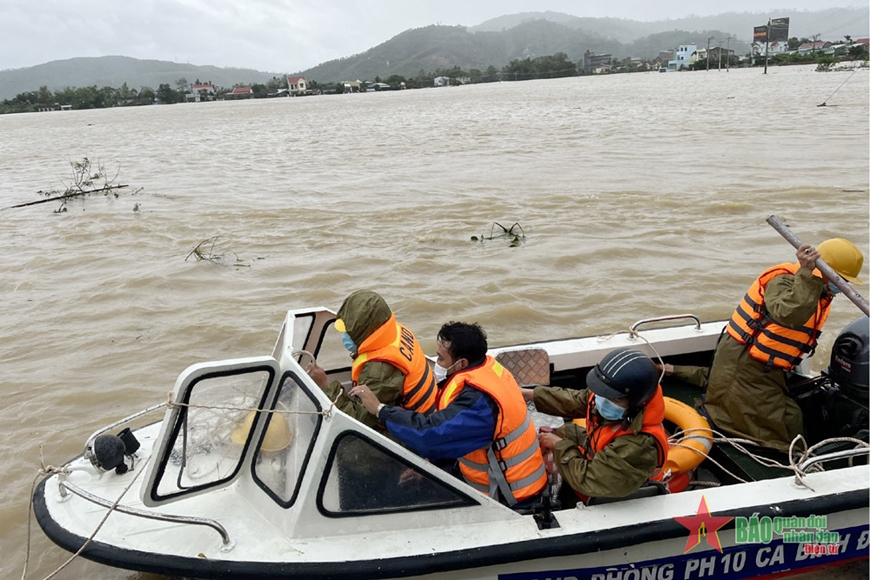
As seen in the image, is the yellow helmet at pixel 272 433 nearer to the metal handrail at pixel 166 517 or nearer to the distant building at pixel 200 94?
the metal handrail at pixel 166 517

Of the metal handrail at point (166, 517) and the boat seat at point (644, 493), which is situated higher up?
the metal handrail at point (166, 517)

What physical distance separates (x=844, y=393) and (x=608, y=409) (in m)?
1.97

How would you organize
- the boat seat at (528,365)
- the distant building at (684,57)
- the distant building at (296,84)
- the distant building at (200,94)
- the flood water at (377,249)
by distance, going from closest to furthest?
the boat seat at (528,365) < the flood water at (377,249) < the distant building at (200,94) < the distant building at (296,84) < the distant building at (684,57)

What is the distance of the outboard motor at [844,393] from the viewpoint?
3.63m

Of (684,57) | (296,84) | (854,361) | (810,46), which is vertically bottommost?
(854,361)

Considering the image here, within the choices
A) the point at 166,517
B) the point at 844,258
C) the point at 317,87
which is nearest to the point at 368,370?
the point at 166,517

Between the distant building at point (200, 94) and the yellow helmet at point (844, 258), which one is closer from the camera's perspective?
the yellow helmet at point (844, 258)

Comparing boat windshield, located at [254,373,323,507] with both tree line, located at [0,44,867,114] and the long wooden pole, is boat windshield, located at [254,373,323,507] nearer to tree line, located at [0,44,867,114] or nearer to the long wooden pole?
the long wooden pole

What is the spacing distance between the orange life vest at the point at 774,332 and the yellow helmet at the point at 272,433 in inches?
108

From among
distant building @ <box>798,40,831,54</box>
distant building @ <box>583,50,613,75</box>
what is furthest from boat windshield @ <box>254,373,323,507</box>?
distant building @ <box>583,50,613,75</box>

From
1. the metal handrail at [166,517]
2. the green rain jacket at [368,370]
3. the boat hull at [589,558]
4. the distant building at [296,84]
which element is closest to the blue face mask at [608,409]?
the boat hull at [589,558]

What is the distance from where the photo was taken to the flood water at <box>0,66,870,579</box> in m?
6.16

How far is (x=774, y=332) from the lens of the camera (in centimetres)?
362

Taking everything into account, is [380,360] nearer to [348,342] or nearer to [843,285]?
[348,342]
